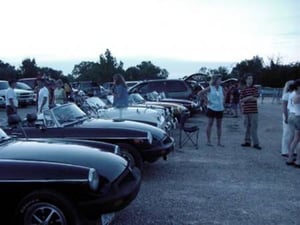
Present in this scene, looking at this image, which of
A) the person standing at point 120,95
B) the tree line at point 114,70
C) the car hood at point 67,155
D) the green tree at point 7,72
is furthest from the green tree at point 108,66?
the car hood at point 67,155

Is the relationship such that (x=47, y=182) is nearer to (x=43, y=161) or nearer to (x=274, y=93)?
(x=43, y=161)

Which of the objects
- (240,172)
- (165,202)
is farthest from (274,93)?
(165,202)

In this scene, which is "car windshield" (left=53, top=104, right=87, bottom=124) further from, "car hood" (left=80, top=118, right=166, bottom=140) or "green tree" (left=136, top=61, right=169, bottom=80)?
"green tree" (left=136, top=61, right=169, bottom=80)

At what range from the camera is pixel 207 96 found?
10883 mm

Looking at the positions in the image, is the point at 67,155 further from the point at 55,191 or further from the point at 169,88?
the point at 169,88

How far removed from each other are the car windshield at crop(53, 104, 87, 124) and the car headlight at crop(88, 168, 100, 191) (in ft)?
10.4

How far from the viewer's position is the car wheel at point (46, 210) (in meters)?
4.08

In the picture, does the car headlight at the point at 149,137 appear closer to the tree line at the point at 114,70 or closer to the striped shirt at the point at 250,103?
the striped shirt at the point at 250,103

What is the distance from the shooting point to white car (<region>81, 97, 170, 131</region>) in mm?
9461

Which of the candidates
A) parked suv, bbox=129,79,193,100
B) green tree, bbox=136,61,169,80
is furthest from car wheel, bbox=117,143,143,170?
green tree, bbox=136,61,169,80

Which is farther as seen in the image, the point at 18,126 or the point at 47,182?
the point at 18,126

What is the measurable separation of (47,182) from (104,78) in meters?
54.6

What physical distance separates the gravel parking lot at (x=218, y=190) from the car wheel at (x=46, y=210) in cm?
123

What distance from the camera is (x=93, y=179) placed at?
4227mm
